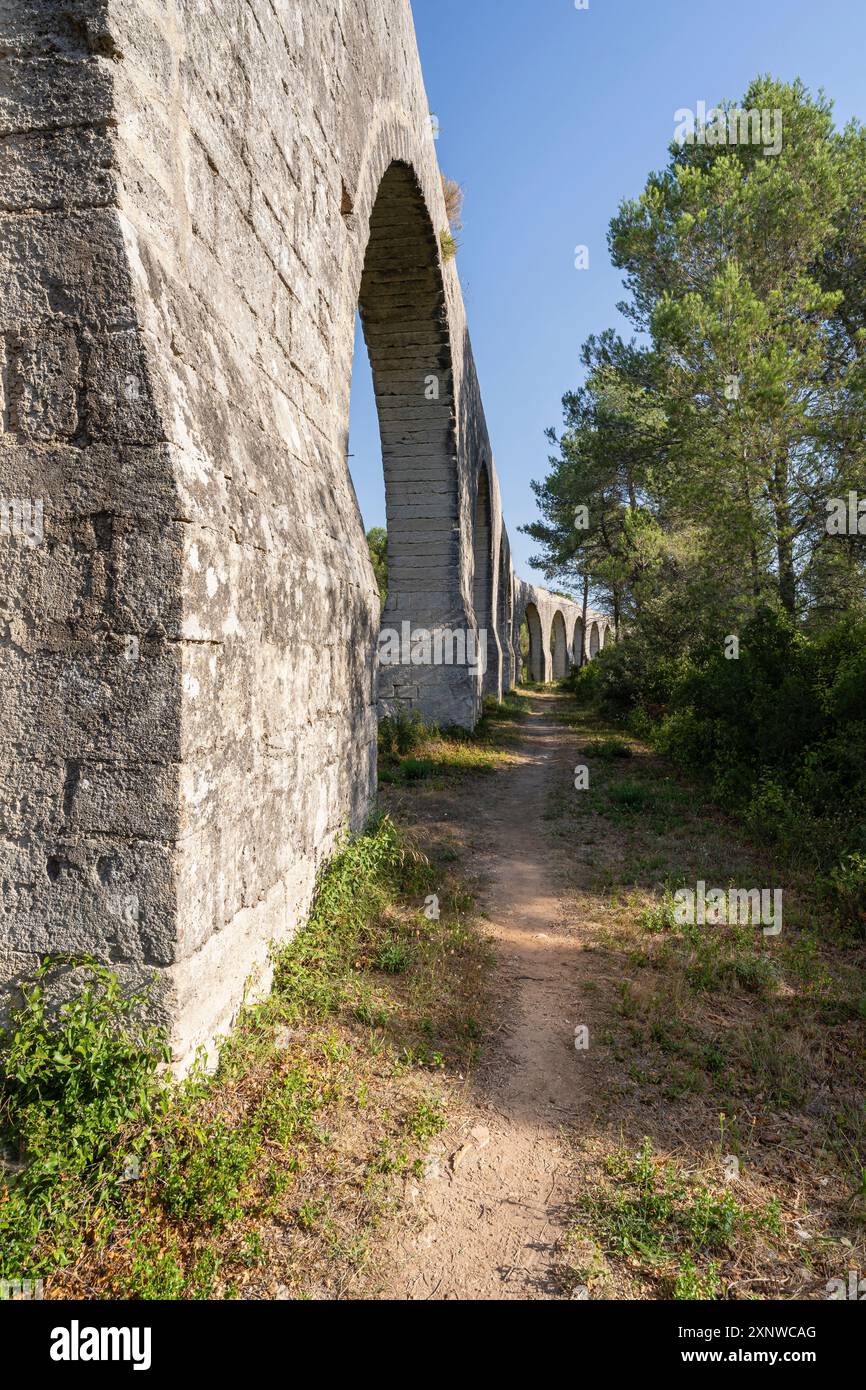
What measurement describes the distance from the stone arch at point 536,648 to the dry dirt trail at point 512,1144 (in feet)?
98.6

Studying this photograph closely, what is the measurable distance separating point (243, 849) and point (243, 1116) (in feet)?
2.76

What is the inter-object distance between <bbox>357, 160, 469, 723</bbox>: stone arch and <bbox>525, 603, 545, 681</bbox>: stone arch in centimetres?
2414

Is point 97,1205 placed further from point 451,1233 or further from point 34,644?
point 34,644

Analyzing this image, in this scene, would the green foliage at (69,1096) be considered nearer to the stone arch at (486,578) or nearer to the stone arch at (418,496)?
the stone arch at (418,496)

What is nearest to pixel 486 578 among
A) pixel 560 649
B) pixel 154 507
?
pixel 154 507

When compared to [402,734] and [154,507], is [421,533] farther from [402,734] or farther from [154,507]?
[154,507]

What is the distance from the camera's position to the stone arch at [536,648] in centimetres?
3403

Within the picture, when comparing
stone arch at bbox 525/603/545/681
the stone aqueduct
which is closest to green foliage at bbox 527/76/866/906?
the stone aqueduct

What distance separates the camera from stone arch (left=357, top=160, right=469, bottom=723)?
9195 millimetres

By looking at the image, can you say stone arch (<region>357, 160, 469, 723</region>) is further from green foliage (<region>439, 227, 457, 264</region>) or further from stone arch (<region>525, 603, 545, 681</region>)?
stone arch (<region>525, 603, 545, 681</region>)

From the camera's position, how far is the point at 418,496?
9.91 metres
